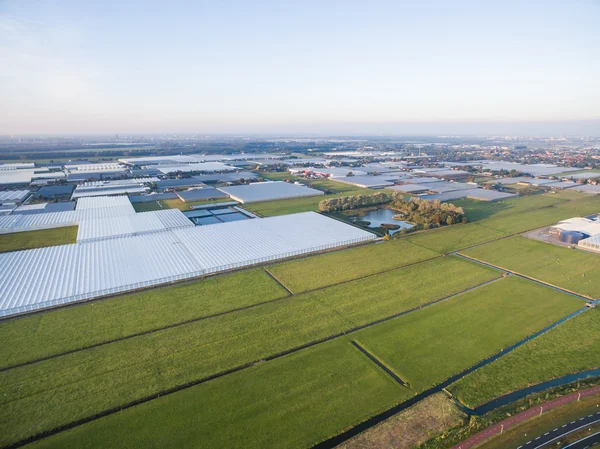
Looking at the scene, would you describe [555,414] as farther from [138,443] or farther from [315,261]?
[315,261]

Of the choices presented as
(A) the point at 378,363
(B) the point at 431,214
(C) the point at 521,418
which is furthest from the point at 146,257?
(B) the point at 431,214

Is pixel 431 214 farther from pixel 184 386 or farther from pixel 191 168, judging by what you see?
pixel 191 168

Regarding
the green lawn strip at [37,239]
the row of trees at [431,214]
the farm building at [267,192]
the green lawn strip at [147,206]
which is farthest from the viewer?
the farm building at [267,192]

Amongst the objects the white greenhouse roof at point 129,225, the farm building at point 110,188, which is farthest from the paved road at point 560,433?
the farm building at point 110,188

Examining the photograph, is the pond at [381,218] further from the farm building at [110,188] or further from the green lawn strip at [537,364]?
the farm building at [110,188]

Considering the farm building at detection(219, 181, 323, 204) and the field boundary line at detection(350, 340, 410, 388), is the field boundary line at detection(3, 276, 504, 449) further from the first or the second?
the farm building at detection(219, 181, 323, 204)
